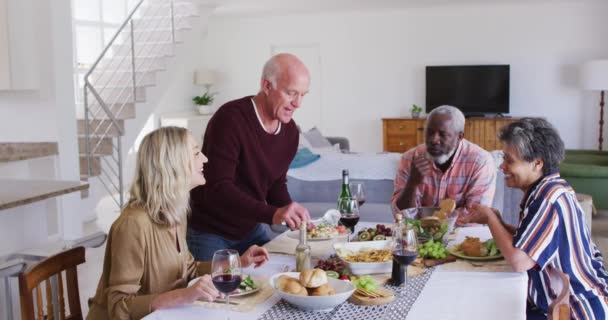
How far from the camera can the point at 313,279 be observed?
1646 millimetres

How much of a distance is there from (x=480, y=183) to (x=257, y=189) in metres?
0.97

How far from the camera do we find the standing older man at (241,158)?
2.35m

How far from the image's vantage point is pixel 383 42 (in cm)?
947

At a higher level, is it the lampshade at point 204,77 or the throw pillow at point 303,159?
the lampshade at point 204,77

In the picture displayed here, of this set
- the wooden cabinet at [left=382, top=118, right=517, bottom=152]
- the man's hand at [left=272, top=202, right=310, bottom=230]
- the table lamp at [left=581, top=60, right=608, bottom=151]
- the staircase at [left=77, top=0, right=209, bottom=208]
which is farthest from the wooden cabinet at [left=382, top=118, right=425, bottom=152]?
the man's hand at [left=272, top=202, right=310, bottom=230]

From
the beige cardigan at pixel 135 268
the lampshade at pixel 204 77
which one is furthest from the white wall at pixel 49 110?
the lampshade at pixel 204 77

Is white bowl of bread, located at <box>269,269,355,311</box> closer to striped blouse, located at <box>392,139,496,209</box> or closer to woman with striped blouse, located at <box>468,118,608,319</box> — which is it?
woman with striped blouse, located at <box>468,118,608,319</box>

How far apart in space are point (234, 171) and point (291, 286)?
32.5 inches

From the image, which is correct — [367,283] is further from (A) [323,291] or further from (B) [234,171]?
(B) [234,171]

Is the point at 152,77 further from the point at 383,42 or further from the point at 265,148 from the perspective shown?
the point at 265,148

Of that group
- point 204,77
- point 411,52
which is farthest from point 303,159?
point 204,77

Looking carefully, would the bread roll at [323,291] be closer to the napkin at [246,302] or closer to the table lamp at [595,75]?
the napkin at [246,302]

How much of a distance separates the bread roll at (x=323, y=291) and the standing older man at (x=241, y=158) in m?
0.68

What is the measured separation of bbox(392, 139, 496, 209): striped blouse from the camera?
8.91ft
